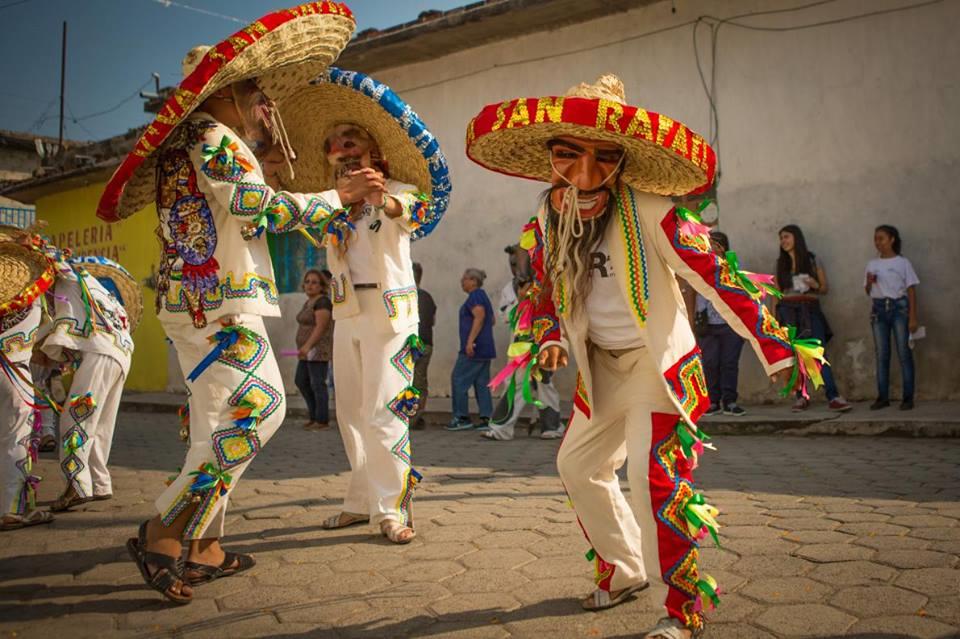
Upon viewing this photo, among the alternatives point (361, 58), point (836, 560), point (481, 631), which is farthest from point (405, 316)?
point (361, 58)

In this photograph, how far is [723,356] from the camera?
33.2ft

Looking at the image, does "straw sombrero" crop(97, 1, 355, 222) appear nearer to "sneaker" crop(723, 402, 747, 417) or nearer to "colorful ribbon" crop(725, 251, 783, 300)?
"colorful ribbon" crop(725, 251, 783, 300)

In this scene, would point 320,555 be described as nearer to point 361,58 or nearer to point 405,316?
point 405,316

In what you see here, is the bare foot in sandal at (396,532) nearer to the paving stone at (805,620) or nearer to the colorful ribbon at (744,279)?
the paving stone at (805,620)

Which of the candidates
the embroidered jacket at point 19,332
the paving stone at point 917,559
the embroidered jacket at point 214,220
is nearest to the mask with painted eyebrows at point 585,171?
the embroidered jacket at point 214,220

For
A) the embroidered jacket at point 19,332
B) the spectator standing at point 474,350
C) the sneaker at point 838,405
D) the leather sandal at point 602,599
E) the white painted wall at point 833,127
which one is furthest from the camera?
the spectator standing at point 474,350

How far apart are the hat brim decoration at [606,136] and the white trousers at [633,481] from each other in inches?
28.5

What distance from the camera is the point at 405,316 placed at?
4941mm

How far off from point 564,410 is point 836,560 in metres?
8.14

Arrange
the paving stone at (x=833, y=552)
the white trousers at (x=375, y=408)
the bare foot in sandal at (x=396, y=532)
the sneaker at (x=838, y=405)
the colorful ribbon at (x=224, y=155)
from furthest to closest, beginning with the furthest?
the sneaker at (x=838, y=405) < the white trousers at (x=375, y=408) < the bare foot in sandal at (x=396, y=532) < the paving stone at (x=833, y=552) < the colorful ribbon at (x=224, y=155)

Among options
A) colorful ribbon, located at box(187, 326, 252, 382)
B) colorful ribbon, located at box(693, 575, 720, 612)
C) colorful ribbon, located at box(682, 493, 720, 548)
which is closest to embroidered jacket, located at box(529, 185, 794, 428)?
colorful ribbon, located at box(682, 493, 720, 548)

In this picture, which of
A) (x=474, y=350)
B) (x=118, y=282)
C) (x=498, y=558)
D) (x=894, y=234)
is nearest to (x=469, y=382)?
(x=474, y=350)

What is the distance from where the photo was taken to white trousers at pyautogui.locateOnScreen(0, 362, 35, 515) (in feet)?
17.7

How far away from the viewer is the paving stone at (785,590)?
3418 millimetres
